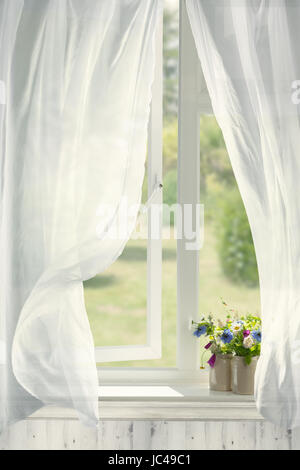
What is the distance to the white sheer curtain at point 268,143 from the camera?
178 cm

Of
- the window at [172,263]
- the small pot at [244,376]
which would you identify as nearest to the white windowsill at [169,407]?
the small pot at [244,376]

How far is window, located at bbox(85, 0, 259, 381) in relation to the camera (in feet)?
6.83

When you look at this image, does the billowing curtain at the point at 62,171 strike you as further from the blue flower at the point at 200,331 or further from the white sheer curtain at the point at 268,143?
the blue flower at the point at 200,331

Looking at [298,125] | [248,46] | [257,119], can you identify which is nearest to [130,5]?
[248,46]

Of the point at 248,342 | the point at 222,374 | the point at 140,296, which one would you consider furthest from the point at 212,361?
the point at 140,296

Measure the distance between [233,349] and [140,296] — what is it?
0.42 metres

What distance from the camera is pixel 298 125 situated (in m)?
1.81

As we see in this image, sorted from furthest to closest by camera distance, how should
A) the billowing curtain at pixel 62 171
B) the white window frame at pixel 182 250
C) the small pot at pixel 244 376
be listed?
the white window frame at pixel 182 250 < the small pot at pixel 244 376 < the billowing curtain at pixel 62 171

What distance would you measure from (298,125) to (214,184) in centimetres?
45

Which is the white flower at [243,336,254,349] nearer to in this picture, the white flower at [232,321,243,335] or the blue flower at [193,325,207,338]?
the white flower at [232,321,243,335]

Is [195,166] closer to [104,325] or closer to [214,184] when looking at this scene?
[214,184]

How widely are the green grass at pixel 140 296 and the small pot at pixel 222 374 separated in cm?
20

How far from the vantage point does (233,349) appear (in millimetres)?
1982

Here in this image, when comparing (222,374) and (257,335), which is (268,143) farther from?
(222,374)
